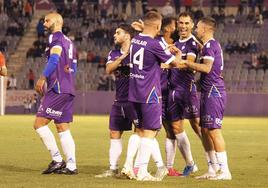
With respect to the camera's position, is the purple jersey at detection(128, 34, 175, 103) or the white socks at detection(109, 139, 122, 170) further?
the white socks at detection(109, 139, 122, 170)

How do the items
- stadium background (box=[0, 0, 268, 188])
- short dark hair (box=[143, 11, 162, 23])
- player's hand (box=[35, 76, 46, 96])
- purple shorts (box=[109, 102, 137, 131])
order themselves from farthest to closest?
stadium background (box=[0, 0, 268, 188]) < purple shorts (box=[109, 102, 137, 131]) < player's hand (box=[35, 76, 46, 96]) < short dark hair (box=[143, 11, 162, 23])

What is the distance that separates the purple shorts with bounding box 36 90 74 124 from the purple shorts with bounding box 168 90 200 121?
1.59 m

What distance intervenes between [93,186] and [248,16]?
35870 millimetres

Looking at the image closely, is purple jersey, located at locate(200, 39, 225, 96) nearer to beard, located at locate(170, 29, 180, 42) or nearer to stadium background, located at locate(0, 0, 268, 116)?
beard, located at locate(170, 29, 180, 42)

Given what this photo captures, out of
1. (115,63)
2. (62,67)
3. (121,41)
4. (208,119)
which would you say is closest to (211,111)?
(208,119)

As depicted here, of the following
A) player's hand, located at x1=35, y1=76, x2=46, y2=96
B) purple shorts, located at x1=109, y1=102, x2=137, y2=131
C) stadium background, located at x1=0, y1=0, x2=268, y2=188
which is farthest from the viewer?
stadium background, located at x1=0, y1=0, x2=268, y2=188

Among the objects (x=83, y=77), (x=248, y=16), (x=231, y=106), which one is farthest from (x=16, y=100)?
(x=248, y=16)

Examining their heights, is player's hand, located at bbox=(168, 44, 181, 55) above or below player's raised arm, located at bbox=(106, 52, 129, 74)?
above

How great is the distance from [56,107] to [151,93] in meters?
1.78

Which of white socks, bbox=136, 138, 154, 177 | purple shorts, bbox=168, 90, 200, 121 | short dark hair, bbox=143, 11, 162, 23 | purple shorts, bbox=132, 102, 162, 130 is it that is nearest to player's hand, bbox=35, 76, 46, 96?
purple shorts, bbox=132, 102, 162, 130

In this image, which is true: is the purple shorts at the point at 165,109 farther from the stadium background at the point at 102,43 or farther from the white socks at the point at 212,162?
the stadium background at the point at 102,43

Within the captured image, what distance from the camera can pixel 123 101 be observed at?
1309 centimetres

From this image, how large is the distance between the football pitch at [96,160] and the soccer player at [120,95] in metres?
0.48

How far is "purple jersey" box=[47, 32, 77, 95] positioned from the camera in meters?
13.2
